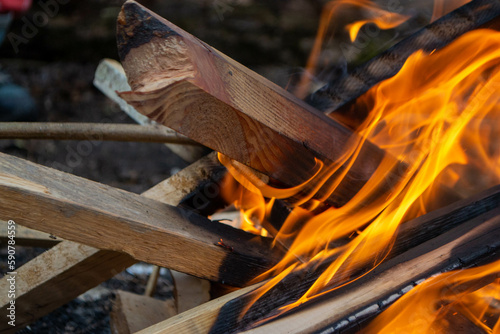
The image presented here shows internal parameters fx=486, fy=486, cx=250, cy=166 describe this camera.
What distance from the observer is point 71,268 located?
1.66m

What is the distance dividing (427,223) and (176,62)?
98 cm

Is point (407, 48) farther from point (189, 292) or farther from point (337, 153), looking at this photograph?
point (189, 292)

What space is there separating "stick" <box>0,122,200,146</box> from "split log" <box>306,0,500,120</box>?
2.09 feet

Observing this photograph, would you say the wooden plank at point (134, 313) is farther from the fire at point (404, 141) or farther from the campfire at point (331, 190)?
the fire at point (404, 141)

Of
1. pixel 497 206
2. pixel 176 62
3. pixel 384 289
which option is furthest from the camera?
pixel 497 206

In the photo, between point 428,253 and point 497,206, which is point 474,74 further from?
point 428,253

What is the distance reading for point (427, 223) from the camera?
63.4 inches

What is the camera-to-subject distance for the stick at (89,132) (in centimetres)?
191

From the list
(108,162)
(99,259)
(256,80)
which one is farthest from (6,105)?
(256,80)

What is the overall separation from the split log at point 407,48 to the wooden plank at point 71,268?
1.62ft

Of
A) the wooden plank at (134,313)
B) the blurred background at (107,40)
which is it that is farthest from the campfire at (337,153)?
the blurred background at (107,40)

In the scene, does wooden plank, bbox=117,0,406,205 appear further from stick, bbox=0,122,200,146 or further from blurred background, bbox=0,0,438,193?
blurred background, bbox=0,0,438,193

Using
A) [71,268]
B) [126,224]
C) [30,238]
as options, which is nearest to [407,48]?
[126,224]

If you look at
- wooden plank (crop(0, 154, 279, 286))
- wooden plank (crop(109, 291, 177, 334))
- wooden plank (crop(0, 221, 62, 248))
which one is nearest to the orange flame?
wooden plank (crop(0, 154, 279, 286))
